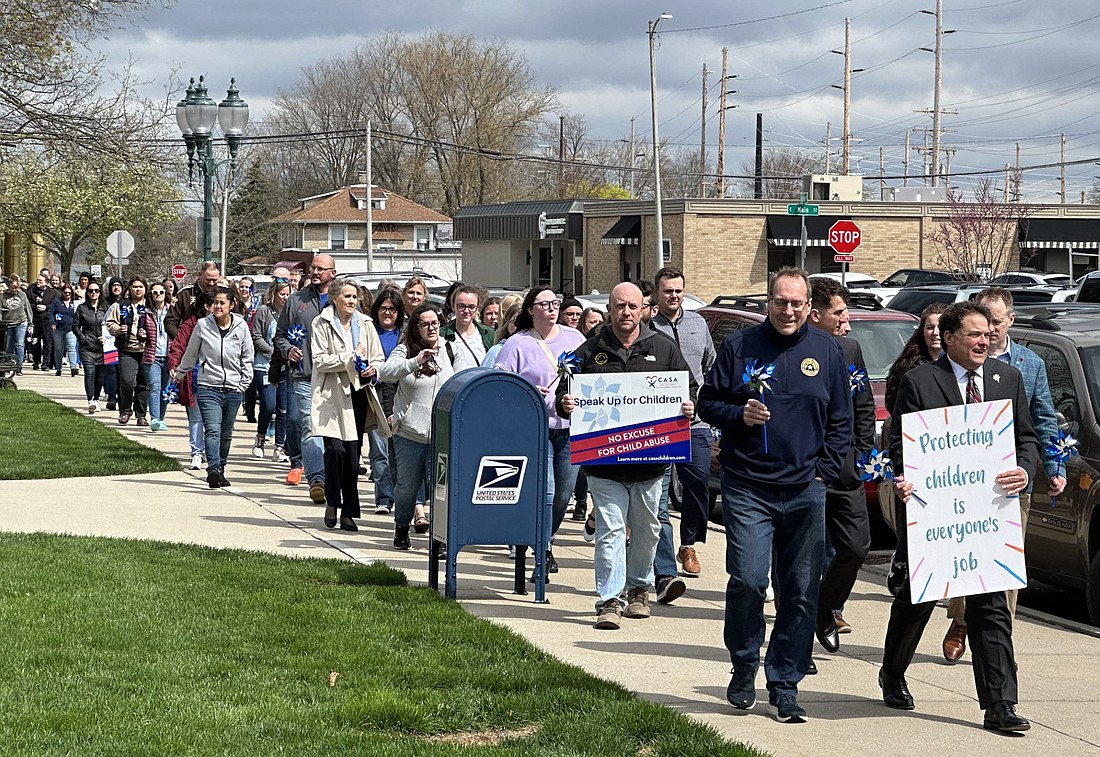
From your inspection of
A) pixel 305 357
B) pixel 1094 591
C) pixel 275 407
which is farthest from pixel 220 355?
pixel 1094 591

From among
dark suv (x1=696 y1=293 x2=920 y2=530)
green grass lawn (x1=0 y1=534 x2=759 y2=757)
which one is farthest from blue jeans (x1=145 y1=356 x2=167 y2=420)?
green grass lawn (x1=0 y1=534 x2=759 y2=757)

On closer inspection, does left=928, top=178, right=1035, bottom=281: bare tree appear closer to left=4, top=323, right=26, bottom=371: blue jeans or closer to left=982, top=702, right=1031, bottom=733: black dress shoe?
left=4, top=323, right=26, bottom=371: blue jeans

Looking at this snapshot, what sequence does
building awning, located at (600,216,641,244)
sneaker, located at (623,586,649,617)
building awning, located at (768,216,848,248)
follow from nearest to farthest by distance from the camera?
sneaker, located at (623,586,649,617) < building awning, located at (768,216,848,248) < building awning, located at (600,216,641,244)

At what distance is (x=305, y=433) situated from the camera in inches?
550

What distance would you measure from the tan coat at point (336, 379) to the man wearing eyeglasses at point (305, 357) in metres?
0.86

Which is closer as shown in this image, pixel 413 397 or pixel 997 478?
pixel 997 478

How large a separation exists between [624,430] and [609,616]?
3.41 ft

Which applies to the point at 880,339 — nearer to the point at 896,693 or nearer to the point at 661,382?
the point at 661,382

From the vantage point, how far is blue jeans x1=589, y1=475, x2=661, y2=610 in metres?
8.48

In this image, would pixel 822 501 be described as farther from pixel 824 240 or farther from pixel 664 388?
pixel 824 240

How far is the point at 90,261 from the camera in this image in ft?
260

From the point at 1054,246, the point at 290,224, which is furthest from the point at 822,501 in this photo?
the point at 290,224

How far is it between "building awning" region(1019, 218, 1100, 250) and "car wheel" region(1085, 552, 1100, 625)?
54.2m

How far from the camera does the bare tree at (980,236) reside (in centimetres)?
5762
